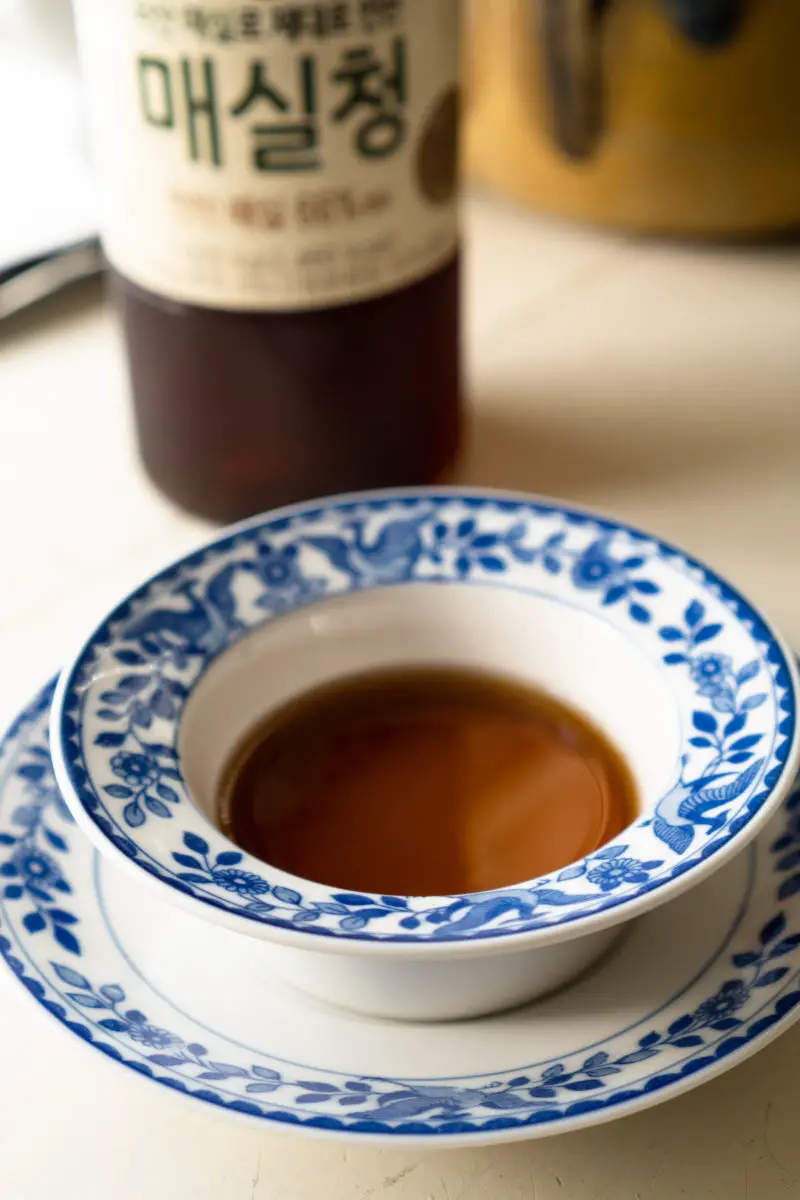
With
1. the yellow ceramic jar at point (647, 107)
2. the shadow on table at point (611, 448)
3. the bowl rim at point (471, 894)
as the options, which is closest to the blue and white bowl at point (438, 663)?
the bowl rim at point (471, 894)

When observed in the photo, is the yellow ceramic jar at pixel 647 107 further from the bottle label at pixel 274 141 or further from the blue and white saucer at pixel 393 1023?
the blue and white saucer at pixel 393 1023

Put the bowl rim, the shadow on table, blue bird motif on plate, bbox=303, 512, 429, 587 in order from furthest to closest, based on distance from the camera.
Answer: the shadow on table → blue bird motif on plate, bbox=303, 512, 429, 587 → the bowl rim

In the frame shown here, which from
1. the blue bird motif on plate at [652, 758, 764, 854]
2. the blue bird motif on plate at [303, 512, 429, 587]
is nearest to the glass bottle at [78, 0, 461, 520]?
the blue bird motif on plate at [303, 512, 429, 587]

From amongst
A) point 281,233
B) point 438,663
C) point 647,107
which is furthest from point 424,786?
point 647,107

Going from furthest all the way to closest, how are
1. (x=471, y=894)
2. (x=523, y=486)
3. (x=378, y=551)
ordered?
(x=523, y=486)
(x=378, y=551)
(x=471, y=894)

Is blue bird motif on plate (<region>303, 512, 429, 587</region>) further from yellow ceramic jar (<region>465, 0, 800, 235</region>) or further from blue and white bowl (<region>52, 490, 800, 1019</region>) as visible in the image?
yellow ceramic jar (<region>465, 0, 800, 235</region>)

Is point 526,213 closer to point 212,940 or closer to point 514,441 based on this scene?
point 514,441

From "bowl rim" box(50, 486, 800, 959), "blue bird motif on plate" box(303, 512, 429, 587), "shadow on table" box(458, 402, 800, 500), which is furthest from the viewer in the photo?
"shadow on table" box(458, 402, 800, 500)

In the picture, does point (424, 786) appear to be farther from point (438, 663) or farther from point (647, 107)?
point (647, 107)
